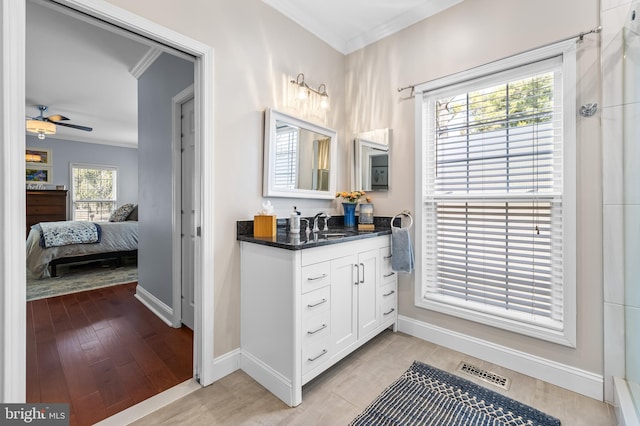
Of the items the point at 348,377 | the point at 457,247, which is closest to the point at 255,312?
the point at 348,377

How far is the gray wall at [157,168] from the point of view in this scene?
8.96ft

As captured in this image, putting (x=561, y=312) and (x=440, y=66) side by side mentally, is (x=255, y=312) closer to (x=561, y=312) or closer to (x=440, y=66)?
(x=561, y=312)

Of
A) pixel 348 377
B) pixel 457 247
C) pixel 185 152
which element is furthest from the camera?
pixel 185 152

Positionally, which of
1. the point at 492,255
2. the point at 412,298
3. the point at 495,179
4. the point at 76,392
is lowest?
the point at 76,392

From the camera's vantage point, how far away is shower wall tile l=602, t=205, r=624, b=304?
159cm

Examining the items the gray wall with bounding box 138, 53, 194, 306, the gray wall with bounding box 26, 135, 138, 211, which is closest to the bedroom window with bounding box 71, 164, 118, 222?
the gray wall with bounding box 26, 135, 138, 211

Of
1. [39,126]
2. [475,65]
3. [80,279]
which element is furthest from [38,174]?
[475,65]

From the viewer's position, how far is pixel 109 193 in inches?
289

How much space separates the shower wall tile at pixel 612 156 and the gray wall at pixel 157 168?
9.83 ft

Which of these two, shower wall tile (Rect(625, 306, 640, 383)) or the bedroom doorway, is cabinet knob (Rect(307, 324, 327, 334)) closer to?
the bedroom doorway

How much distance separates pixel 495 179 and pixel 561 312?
97 centimetres

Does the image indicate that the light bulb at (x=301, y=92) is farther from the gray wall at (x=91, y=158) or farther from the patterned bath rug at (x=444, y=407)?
the gray wall at (x=91, y=158)

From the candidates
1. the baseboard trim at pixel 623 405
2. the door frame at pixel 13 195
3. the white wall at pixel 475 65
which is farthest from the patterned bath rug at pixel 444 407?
the door frame at pixel 13 195

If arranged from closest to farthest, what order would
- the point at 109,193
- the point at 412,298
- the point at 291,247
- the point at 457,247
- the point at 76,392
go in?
the point at 291,247, the point at 76,392, the point at 457,247, the point at 412,298, the point at 109,193
